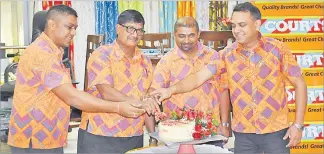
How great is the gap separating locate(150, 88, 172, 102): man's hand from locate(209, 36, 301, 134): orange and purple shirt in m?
0.46

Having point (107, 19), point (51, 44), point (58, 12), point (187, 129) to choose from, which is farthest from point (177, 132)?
point (107, 19)

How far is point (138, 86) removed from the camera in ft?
13.6

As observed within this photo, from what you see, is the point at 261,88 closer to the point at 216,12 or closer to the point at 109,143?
the point at 109,143

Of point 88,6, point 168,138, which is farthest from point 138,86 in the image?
point 88,6

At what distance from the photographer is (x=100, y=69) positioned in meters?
4.07

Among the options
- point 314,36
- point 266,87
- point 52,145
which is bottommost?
point 52,145

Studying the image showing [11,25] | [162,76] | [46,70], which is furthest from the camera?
[11,25]

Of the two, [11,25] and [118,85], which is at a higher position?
[11,25]

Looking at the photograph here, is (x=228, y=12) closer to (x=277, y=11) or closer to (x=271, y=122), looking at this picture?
(x=277, y=11)

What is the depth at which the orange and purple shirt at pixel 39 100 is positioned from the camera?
3678mm

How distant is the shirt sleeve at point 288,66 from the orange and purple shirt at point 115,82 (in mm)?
994

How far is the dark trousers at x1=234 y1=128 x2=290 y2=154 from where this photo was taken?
4062 millimetres

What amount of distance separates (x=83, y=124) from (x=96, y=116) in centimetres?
16

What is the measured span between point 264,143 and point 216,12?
6.60 m
